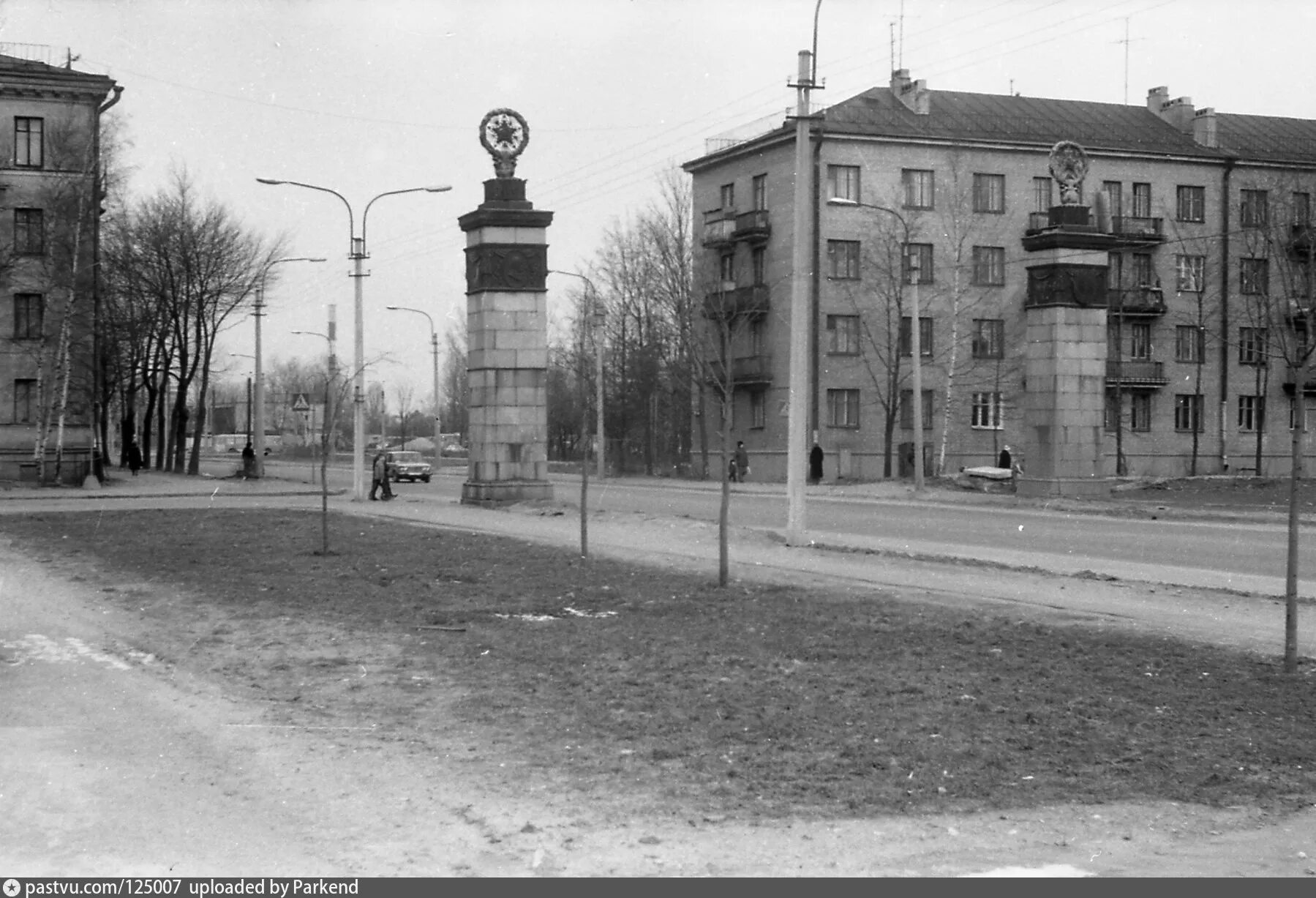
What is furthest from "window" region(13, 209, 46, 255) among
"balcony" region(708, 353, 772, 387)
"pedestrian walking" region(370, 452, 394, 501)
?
"balcony" region(708, 353, 772, 387)

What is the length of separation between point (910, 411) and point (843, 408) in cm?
340

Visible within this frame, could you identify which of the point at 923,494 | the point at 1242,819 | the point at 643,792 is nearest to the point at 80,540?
the point at 643,792

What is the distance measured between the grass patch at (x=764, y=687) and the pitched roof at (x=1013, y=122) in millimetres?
48748

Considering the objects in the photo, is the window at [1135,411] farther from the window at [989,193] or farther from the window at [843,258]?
the window at [843,258]

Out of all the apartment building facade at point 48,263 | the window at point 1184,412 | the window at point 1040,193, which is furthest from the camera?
the window at point 1184,412

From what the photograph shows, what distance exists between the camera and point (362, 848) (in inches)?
251

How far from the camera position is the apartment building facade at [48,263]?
48.0m

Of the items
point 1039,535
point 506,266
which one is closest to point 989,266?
point 506,266

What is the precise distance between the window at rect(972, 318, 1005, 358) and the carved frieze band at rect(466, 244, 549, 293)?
118 feet

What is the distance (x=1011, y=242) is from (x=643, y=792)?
2370 inches

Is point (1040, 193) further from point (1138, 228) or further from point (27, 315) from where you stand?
point (27, 315)

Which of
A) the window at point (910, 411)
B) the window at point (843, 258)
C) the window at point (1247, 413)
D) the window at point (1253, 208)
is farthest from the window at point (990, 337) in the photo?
the window at point (1247, 413)

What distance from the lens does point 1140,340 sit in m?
67.8

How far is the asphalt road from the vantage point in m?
19.5
